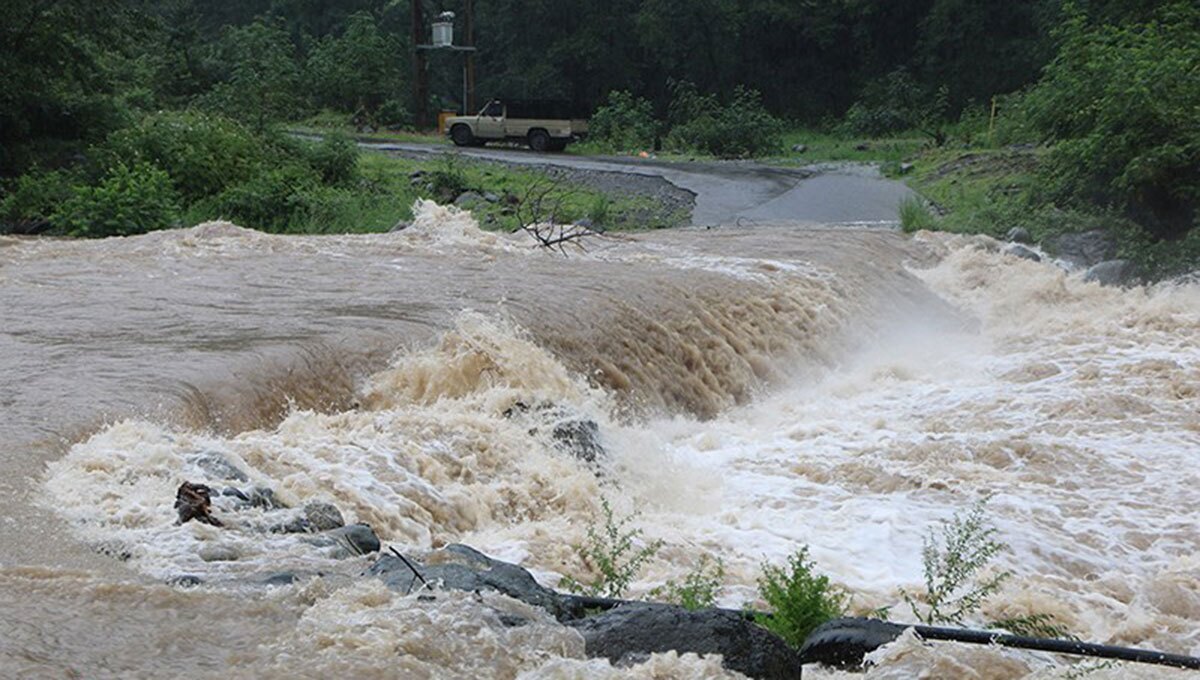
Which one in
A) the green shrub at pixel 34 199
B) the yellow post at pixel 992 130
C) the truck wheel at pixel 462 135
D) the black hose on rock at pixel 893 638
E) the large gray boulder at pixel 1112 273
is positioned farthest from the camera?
the truck wheel at pixel 462 135

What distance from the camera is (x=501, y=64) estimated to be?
4725cm

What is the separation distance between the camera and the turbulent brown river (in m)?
5.32

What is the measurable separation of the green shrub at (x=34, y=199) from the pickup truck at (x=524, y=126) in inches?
618

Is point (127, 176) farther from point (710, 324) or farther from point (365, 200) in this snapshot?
point (710, 324)

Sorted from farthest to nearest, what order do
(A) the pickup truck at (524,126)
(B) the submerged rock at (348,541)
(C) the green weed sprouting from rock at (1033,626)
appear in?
(A) the pickup truck at (524,126)
(C) the green weed sprouting from rock at (1033,626)
(B) the submerged rock at (348,541)

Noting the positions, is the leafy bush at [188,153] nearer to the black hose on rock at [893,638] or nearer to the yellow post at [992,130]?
the yellow post at [992,130]

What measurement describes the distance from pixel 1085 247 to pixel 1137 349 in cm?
610

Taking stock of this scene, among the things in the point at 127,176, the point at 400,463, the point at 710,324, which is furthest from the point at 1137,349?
the point at 127,176

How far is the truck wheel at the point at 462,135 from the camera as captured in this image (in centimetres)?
3434

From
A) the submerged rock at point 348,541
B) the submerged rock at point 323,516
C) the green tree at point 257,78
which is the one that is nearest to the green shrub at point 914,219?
the green tree at point 257,78

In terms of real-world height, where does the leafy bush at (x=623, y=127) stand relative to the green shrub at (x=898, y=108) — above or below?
below

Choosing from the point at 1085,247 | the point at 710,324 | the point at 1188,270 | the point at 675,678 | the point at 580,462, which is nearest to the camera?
the point at 675,678

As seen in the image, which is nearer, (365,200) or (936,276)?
(936,276)

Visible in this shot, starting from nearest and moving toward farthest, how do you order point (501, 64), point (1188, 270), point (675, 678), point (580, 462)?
point (675, 678)
point (580, 462)
point (1188, 270)
point (501, 64)
